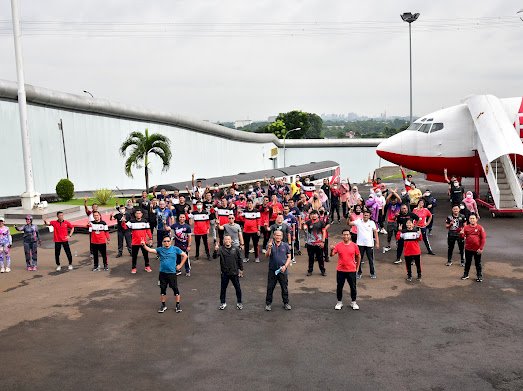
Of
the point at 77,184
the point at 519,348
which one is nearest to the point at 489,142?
the point at 519,348

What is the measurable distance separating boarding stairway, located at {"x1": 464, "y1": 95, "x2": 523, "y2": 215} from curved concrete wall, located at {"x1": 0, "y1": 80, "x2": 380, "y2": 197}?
2385cm

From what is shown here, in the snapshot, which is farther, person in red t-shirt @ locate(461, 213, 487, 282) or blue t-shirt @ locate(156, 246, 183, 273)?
person in red t-shirt @ locate(461, 213, 487, 282)

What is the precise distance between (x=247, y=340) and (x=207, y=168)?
40.2 meters

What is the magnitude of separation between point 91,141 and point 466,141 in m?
23.7

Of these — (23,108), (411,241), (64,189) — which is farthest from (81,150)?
(411,241)

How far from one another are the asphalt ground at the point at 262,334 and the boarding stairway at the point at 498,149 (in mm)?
9015

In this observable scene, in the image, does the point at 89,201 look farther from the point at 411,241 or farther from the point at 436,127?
the point at 411,241

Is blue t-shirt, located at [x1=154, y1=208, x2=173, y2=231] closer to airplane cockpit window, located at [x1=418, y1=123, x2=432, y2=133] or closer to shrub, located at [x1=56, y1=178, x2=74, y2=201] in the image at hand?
shrub, located at [x1=56, y1=178, x2=74, y2=201]

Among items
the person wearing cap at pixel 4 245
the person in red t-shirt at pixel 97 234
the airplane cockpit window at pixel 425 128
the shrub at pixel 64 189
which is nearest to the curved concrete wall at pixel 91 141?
the shrub at pixel 64 189

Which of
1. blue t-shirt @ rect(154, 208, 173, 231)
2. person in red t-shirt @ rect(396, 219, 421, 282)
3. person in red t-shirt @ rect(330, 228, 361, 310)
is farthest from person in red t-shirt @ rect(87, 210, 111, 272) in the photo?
person in red t-shirt @ rect(396, 219, 421, 282)

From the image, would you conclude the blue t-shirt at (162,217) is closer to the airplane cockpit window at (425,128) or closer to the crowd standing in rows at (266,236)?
the crowd standing in rows at (266,236)

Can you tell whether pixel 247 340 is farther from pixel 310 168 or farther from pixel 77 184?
pixel 310 168

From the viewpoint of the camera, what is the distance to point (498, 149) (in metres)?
21.9

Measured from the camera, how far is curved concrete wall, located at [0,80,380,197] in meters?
27.9
